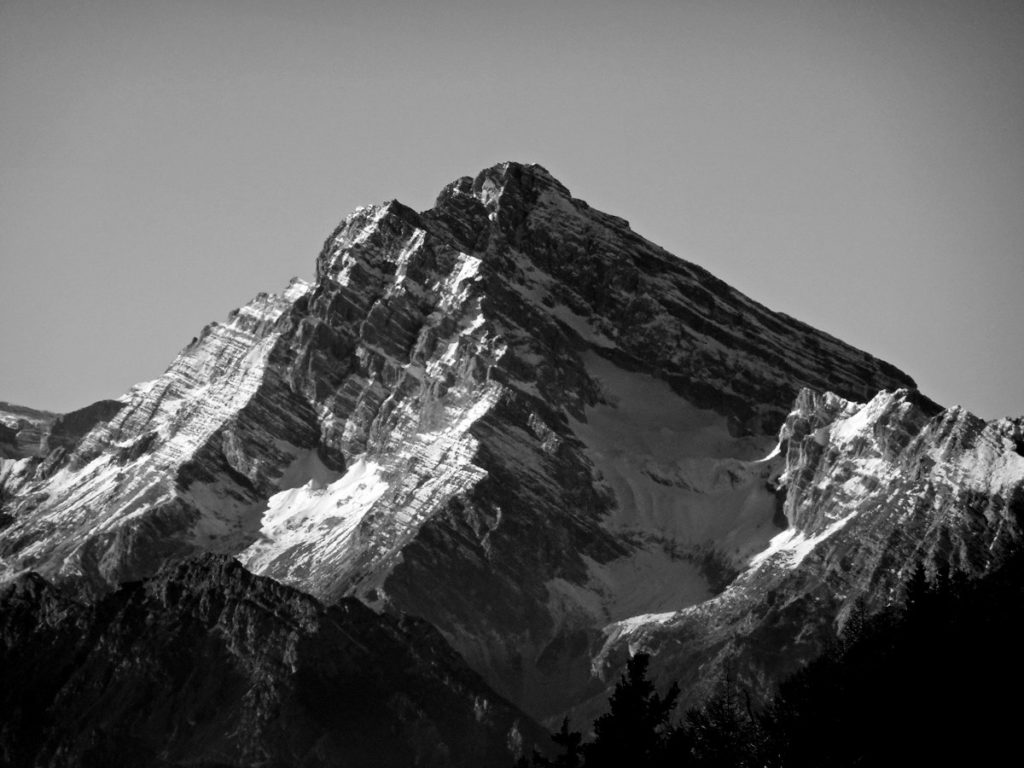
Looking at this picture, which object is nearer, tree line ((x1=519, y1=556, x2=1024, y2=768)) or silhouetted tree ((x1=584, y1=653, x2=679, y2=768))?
tree line ((x1=519, y1=556, x2=1024, y2=768))

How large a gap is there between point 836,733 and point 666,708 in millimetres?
10066

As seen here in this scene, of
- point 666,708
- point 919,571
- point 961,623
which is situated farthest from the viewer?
point 919,571

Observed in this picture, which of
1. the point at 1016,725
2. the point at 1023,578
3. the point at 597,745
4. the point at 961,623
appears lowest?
the point at 597,745

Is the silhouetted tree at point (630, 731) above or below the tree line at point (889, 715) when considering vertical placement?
below

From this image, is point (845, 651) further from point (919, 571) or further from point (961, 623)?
point (961, 623)

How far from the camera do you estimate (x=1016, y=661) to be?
14125cm

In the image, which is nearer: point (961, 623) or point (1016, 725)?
point (1016, 725)

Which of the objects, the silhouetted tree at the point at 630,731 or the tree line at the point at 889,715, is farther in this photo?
the silhouetted tree at the point at 630,731

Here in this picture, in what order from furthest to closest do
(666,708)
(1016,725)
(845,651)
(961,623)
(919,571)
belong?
1. (845,651)
2. (919,571)
3. (961,623)
4. (666,708)
5. (1016,725)

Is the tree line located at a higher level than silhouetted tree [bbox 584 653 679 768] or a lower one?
higher

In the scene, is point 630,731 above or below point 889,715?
below

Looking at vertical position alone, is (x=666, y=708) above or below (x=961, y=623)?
below

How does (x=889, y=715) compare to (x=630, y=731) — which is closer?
(x=889, y=715)

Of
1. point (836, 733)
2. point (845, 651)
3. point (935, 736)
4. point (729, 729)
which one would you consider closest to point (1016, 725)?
point (935, 736)
